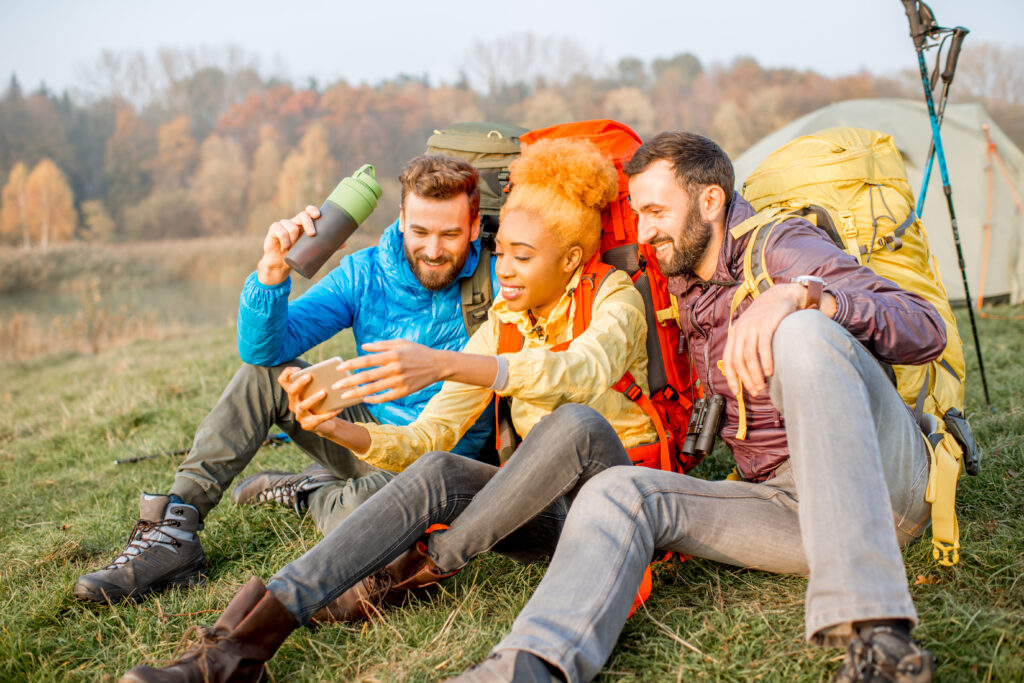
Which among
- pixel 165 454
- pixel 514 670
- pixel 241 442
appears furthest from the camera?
pixel 165 454

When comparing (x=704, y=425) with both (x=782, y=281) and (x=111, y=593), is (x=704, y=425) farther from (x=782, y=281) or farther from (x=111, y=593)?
(x=111, y=593)

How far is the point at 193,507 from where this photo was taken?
3.03 meters

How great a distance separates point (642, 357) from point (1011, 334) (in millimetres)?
5562

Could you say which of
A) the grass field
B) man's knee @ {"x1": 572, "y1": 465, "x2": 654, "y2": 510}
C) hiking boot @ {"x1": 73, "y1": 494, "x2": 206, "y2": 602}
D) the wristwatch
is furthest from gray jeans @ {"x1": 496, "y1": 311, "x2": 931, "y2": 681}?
hiking boot @ {"x1": 73, "y1": 494, "x2": 206, "y2": 602}

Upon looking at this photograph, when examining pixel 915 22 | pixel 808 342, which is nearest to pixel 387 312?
pixel 808 342

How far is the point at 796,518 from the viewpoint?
2.17m

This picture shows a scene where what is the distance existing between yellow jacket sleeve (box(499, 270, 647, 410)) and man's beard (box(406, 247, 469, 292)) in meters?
0.83

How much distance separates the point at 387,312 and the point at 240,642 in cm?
179

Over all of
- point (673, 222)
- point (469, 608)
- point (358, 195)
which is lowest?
point (469, 608)

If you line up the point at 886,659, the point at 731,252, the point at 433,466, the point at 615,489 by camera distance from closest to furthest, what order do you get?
1. the point at 886,659
2. the point at 615,489
3. the point at 433,466
4. the point at 731,252

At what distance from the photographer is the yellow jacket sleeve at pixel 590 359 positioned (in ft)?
7.68

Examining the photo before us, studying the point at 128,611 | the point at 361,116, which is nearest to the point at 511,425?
the point at 128,611

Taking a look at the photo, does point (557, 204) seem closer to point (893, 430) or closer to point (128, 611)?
point (893, 430)

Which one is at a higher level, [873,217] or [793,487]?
[873,217]
